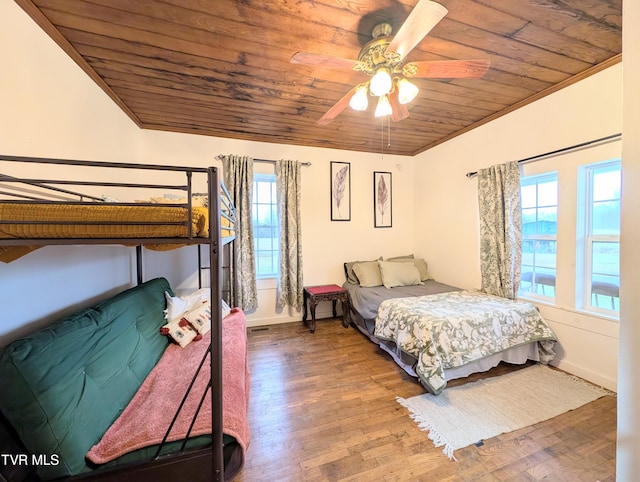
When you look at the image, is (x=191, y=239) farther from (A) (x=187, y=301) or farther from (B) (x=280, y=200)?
(B) (x=280, y=200)

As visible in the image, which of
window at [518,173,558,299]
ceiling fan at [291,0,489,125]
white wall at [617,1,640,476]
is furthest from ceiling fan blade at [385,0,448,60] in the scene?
window at [518,173,558,299]

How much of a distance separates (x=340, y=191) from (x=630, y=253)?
2.99 meters

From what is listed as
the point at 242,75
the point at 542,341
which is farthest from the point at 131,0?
the point at 542,341

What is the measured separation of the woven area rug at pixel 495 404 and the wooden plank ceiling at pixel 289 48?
251cm

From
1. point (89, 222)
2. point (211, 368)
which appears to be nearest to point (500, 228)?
point (211, 368)

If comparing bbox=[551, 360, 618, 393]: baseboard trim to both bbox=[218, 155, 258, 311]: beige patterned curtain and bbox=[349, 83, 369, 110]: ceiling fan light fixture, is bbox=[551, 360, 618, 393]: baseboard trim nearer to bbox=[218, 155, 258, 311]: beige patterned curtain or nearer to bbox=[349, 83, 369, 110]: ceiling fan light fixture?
bbox=[349, 83, 369, 110]: ceiling fan light fixture

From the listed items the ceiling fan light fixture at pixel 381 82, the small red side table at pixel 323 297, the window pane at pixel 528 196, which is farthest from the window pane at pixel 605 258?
the small red side table at pixel 323 297

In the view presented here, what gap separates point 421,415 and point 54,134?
2.97m

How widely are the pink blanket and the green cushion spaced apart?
52 mm

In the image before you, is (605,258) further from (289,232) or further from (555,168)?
(289,232)

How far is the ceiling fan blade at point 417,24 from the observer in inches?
39.4

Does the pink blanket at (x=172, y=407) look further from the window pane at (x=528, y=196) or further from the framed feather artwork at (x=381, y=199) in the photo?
the window pane at (x=528, y=196)

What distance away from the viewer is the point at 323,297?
3125 mm

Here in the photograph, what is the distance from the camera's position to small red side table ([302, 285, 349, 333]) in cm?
310
